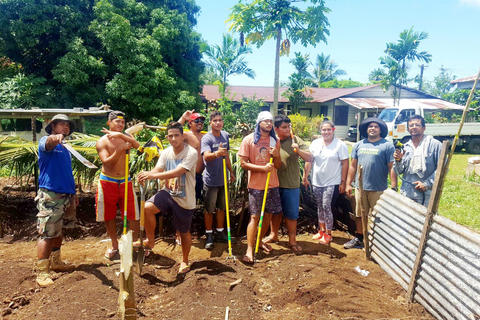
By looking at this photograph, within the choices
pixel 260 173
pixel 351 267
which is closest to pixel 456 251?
pixel 351 267

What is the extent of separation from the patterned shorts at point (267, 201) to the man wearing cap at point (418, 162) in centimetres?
155

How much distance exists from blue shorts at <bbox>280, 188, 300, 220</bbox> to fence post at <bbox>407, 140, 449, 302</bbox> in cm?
154

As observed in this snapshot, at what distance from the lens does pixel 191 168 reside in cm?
350

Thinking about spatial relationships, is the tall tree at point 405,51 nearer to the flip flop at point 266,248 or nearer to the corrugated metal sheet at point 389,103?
the corrugated metal sheet at point 389,103

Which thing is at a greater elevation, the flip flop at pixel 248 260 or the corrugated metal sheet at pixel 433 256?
the corrugated metal sheet at pixel 433 256

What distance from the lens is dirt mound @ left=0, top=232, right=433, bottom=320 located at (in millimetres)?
2811

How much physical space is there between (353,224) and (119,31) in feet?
40.0

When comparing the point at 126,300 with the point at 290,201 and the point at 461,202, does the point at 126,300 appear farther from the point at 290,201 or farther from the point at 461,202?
the point at 461,202

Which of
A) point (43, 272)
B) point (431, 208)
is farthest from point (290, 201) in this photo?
point (43, 272)

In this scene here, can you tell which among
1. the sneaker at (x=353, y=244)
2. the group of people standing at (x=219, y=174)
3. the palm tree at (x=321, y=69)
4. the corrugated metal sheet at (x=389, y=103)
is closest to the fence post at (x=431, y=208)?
the group of people standing at (x=219, y=174)

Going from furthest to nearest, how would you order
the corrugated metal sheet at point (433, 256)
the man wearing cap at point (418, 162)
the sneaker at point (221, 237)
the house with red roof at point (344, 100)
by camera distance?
1. the house with red roof at point (344, 100)
2. the sneaker at point (221, 237)
3. the man wearing cap at point (418, 162)
4. the corrugated metal sheet at point (433, 256)

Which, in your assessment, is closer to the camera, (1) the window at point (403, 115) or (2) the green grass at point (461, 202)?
(2) the green grass at point (461, 202)

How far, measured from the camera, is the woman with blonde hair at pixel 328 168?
4262mm

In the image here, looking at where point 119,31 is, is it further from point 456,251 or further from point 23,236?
point 456,251
